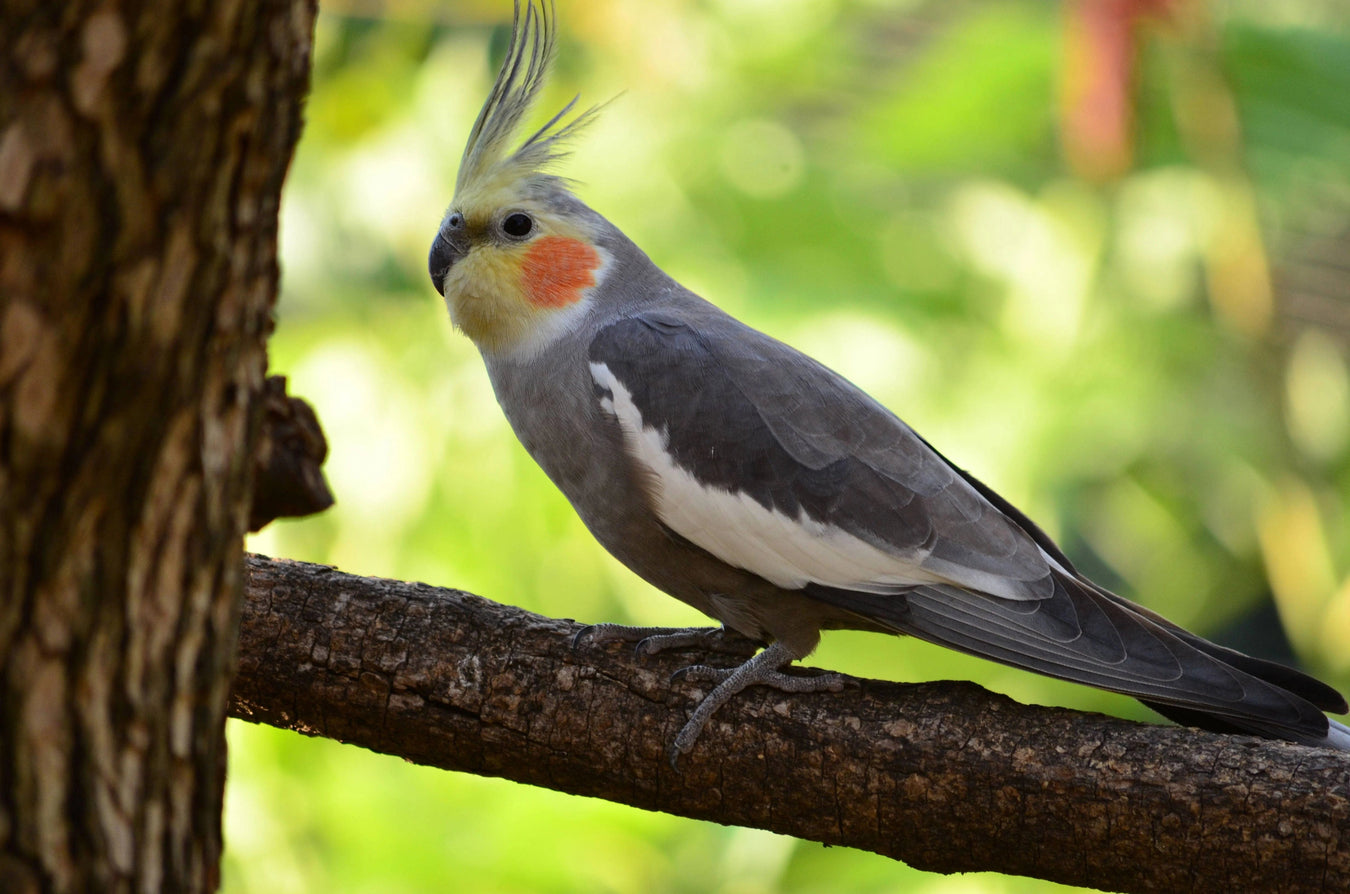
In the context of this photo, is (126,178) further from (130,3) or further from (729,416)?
(729,416)

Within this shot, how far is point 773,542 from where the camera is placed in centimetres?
217

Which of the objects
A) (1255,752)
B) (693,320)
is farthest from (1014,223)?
(1255,752)

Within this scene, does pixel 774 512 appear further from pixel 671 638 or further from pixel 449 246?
pixel 449 246

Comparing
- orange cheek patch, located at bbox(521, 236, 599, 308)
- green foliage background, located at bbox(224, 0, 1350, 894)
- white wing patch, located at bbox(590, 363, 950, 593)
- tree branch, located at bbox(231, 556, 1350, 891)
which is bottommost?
tree branch, located at bbox(231, 556, 1350, 891)

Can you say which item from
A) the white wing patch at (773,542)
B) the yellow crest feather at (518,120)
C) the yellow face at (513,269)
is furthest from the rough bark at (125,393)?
the yellow crest feather at (518,120)

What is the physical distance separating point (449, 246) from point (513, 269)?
0.57 feet

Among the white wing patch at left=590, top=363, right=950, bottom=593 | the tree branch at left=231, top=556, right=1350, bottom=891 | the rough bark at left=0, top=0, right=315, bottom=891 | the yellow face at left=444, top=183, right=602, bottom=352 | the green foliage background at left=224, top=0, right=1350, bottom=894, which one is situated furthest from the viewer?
the green foliage background at left=224, top=0, right=1350, bottom=894

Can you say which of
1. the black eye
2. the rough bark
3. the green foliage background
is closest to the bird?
the black eye

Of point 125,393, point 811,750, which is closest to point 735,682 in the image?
point 811,750

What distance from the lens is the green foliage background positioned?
589 cm

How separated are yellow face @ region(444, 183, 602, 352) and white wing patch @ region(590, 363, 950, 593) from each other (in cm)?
52

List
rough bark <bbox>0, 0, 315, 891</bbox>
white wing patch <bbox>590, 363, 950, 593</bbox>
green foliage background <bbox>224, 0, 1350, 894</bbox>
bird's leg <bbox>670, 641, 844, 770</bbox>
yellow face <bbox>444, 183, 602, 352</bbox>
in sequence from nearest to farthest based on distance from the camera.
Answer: rough bark <bbox>0, 0, 315, 891</bbox>, bird's leg <bbox>670, 641, 844, 770</bbox>, white wing patch <bbox>590, 363, 950, 593</bbox>, yellow face <bbox>444, 183, 602, 352</bbox>, green foliage background <bbox>224, 0, 1350, 894</bbox>

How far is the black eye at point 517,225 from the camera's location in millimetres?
2547

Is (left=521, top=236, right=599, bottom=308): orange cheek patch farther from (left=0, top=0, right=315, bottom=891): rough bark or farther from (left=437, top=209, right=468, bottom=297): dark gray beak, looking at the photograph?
(left=0, top=0, right=315, bottom=891): rough bark
